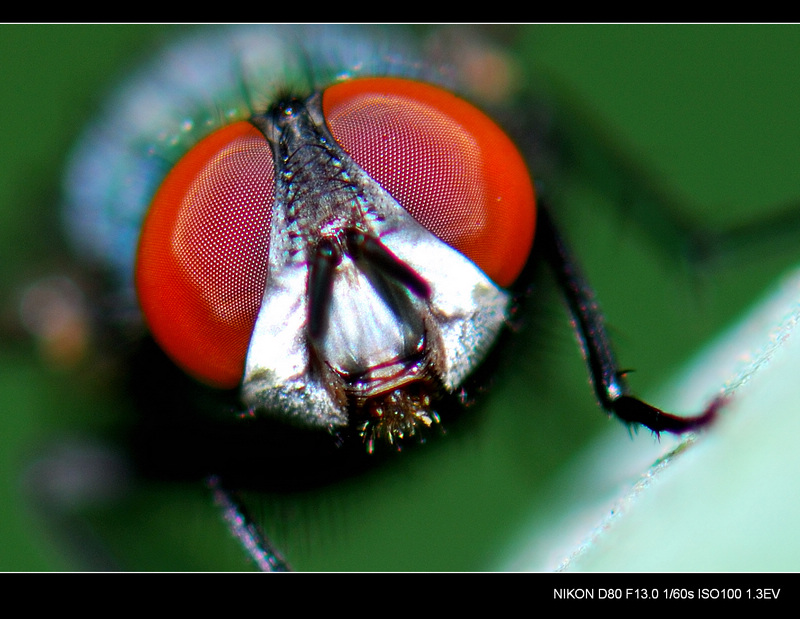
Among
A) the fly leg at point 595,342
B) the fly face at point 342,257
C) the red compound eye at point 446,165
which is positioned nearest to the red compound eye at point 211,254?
the fly face at point 342,257

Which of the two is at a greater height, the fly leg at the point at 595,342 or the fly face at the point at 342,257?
the fly face at the point at 342,257

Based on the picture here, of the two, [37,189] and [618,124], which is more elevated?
[37,189]

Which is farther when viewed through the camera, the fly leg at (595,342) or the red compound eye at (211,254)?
the fly leg at (595,342)

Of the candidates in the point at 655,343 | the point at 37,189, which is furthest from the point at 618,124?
the point at 37,189

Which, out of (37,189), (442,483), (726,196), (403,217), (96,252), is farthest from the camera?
(726,196)

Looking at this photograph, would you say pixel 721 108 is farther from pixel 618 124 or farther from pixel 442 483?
pixel 442 483

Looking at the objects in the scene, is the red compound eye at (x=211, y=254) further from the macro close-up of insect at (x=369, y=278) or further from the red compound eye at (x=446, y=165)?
the red compound eye at (x=446, y=165)

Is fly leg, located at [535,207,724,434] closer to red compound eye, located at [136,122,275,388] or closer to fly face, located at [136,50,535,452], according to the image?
fly face, located at [136,50,535,452]

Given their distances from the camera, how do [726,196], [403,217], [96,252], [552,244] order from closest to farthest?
1. [403,217]
2. [552,244]
3. [96,252]
4. [726,196]
